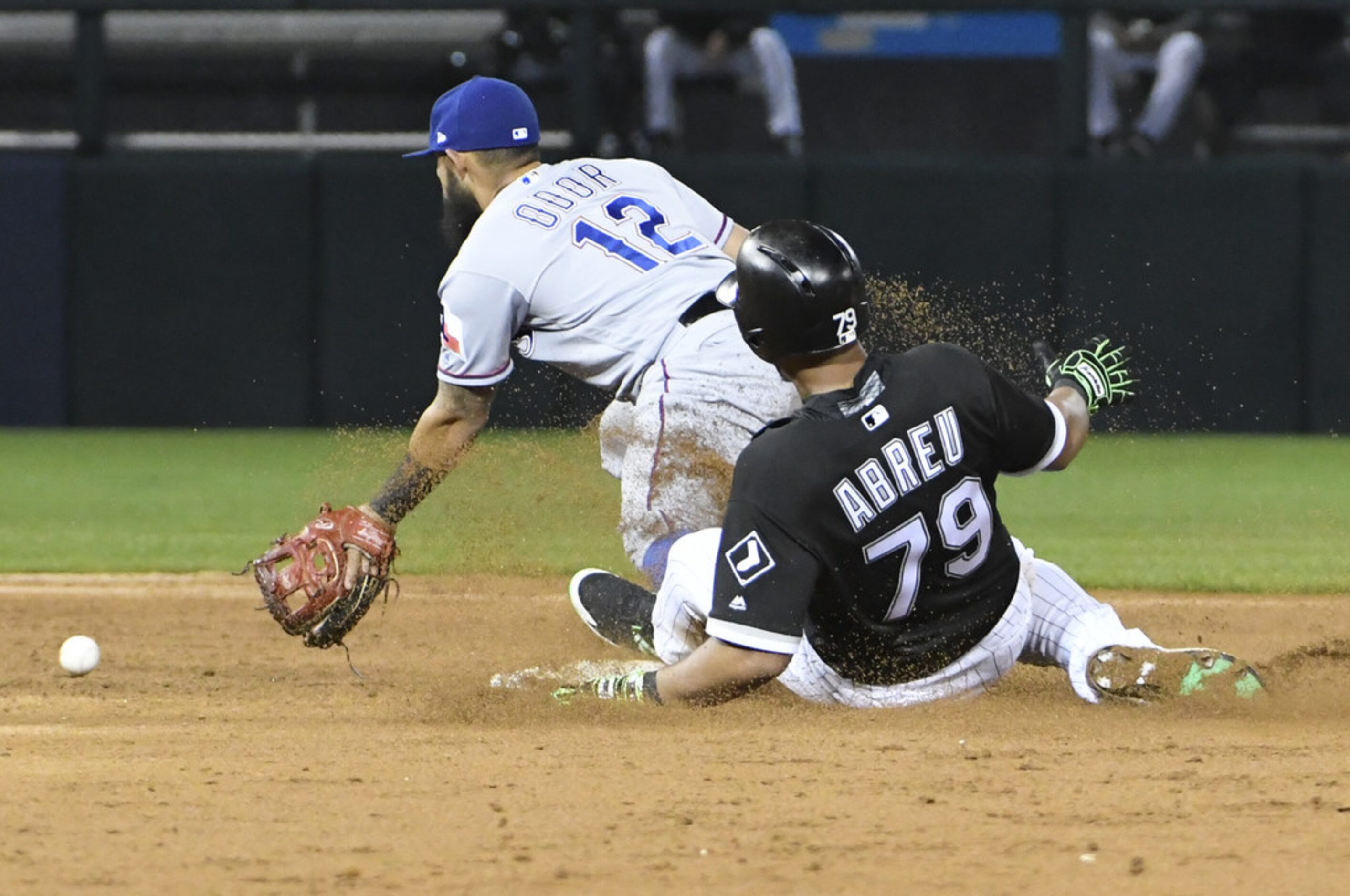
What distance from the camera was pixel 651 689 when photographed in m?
4.14

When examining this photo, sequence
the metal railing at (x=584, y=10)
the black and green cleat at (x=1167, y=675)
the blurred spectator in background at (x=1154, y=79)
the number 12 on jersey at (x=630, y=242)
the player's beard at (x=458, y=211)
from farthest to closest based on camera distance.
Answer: the blurred spectator in background at (x=1154, y=79) → the metal railing at (x=584, y=10) → the player's beard at (x=458, y=211) → the number 12 on jersey at (x=630, y=242) → the black and green cleat at (x=1167, y=675)

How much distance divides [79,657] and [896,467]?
8.00 feet

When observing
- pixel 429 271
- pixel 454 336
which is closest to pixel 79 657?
pixel 454 336

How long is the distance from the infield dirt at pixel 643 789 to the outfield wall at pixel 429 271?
635 cm

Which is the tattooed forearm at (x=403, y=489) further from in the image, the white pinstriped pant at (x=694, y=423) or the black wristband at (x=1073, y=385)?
the black wristband at (x=1073, y=385)

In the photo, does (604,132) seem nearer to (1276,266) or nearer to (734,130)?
(734,130)

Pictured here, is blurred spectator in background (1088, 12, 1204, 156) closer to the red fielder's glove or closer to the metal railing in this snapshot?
the metal railing

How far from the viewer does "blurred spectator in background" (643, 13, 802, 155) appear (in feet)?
39.6

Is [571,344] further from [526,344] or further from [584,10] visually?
[584,10]

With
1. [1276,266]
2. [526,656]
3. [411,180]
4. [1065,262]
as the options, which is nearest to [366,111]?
→ [411,180]

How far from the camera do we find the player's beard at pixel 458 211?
5.35 meters

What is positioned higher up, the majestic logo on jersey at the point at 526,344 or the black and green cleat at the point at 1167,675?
the majestic logo on jersey at the point at 526,344

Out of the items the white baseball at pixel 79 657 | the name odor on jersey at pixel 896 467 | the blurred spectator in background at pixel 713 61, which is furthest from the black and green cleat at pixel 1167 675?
the blurred spectator in background at pixel 713 61

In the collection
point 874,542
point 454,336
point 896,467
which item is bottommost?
point 874,542
